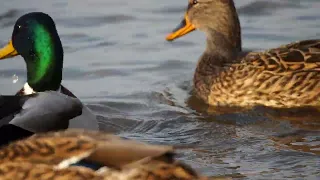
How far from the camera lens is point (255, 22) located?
11992mm

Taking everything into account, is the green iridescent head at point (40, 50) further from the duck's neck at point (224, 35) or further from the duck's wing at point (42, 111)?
the duck's neck at point (224, 35)

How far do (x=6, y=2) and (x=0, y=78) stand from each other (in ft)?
11.0

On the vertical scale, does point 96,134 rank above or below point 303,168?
above

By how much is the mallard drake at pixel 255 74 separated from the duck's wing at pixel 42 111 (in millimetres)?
2266

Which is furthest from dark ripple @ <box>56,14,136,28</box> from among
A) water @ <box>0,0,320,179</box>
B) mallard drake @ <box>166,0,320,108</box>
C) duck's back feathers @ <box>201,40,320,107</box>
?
duck's back feathers @ <box>201,40,320,107</box>

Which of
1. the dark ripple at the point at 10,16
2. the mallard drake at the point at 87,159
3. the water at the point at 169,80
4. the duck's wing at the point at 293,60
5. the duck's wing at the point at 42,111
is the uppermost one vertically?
the mallard drake at the point at 87,159

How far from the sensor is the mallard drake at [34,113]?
5686mm

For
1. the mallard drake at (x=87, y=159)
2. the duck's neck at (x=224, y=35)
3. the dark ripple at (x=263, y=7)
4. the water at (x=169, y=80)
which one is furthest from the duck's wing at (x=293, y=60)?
the dark ripple at (x=263, y=7)

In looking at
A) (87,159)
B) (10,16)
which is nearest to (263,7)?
(10,16)

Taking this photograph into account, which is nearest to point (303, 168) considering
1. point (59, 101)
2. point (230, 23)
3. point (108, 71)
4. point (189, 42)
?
point (59, 101)

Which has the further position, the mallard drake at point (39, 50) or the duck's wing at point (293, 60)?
the duck's wing at point (293, 60)

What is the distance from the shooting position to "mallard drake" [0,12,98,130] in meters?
7.57

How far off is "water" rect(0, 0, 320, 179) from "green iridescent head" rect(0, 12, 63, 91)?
0.72 meters

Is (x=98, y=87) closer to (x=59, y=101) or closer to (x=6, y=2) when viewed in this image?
(x=59, y=101)
